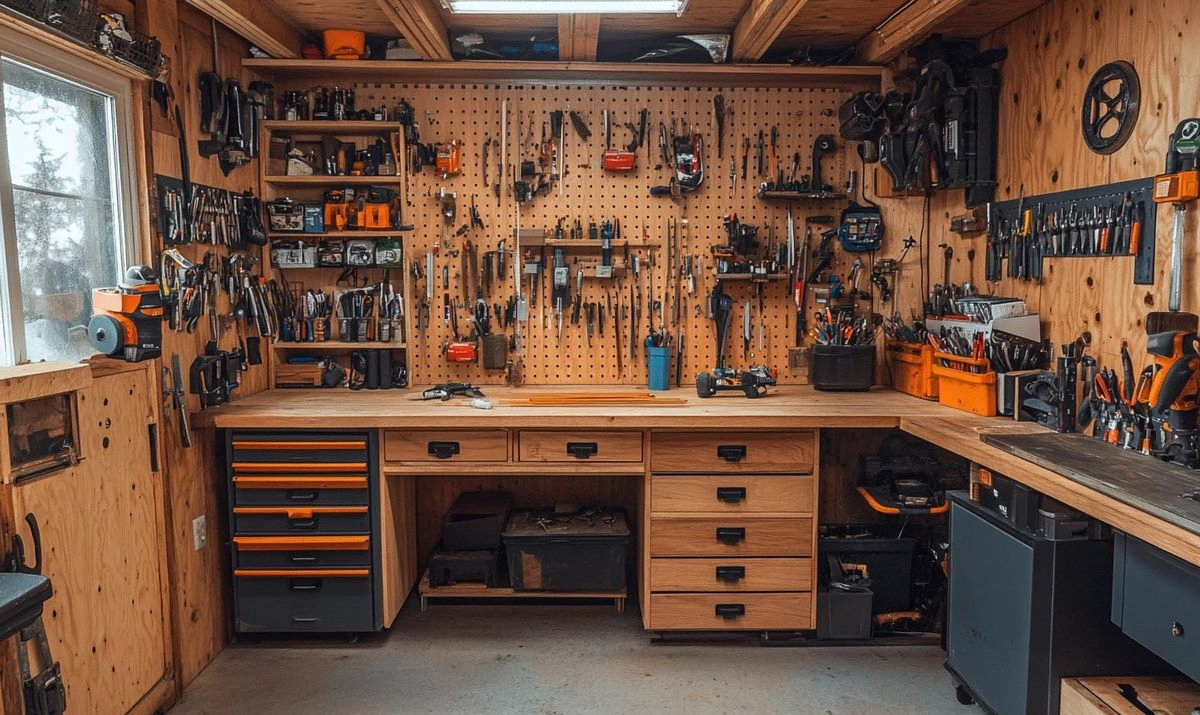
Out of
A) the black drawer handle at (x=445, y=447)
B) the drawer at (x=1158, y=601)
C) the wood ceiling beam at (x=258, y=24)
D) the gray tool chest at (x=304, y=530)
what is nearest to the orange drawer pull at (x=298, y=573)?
the gray tool chest at (x=304, y=530)

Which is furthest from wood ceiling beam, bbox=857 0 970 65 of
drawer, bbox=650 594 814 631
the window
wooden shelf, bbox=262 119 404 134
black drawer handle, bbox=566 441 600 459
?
the window

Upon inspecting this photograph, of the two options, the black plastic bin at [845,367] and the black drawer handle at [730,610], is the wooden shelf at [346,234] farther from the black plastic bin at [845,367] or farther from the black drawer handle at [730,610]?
the black drawer handle at [730,610]

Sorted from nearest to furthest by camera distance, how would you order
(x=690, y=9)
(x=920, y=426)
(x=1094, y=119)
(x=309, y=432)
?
1. (x=1094, y=119)
2. (x=920, y=426)
3. (x=309, y=432)
4. (x=690, y=9)

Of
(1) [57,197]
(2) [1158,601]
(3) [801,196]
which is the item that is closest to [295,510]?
(1) [57,197]

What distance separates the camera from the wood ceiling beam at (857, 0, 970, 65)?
2.67 meters

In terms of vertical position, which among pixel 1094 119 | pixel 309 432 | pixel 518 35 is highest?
pixel 518 35

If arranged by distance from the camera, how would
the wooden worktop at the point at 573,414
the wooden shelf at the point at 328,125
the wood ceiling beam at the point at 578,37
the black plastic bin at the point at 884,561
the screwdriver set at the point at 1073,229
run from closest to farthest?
the screwdriver set at the point at 1073,229, the wooden worktop at the point at 573,414, the wood ceiling beam at the point at 578,37, the black plastic bin at the point at 884,561, the wooden shelf at the point at 328,125

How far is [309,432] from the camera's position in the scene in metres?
2.93

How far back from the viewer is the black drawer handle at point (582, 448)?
296cm

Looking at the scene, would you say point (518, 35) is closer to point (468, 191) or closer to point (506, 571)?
point (468, 191)

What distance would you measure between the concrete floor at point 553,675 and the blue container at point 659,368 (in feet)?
3.47

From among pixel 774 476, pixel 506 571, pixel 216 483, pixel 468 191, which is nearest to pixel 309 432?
pixel 216 483

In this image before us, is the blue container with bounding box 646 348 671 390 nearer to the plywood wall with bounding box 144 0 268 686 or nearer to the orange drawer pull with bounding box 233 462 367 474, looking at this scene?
the orange drawer pull with bounding box 233 462 367 474

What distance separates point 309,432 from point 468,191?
1.34m
